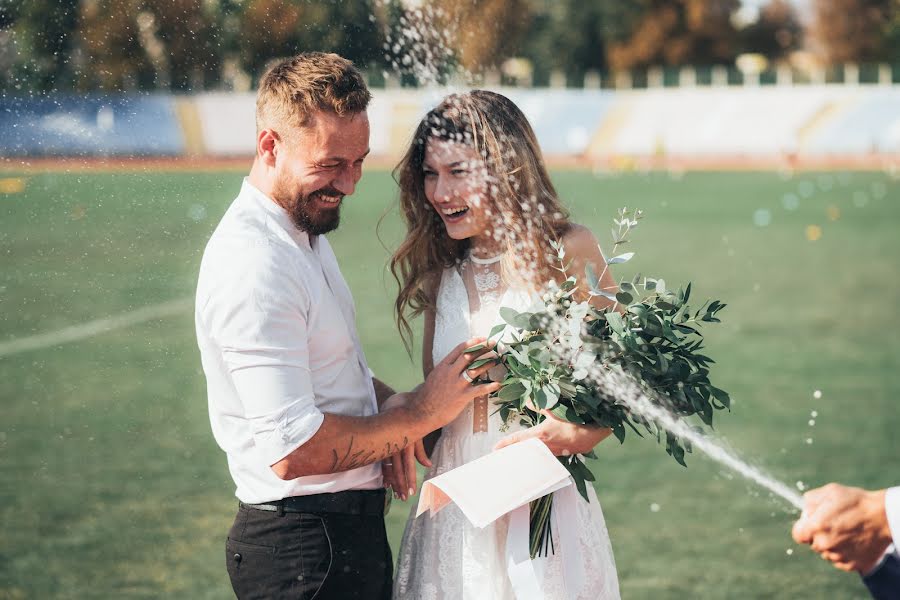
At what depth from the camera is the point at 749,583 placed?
4.84m

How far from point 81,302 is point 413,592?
1003 centimetres

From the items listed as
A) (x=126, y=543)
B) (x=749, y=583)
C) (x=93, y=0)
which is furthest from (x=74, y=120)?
(x=749, y=583)

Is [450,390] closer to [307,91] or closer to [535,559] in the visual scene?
[535,559]

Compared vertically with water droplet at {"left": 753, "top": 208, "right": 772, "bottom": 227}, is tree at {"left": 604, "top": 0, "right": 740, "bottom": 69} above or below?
above

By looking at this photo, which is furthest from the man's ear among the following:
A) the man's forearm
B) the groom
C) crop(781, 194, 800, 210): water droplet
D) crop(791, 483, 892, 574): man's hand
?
crop(781, 194, 800, 210): water droplet

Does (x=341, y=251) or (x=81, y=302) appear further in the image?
(x=341, y=251)

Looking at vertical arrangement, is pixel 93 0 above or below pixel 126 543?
above

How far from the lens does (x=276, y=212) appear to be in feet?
8.62

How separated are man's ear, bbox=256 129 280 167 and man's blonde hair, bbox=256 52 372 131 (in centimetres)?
2

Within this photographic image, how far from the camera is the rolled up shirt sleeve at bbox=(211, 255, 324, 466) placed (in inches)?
94.7

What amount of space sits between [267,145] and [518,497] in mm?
1134

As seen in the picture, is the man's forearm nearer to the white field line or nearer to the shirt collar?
the shirt collar

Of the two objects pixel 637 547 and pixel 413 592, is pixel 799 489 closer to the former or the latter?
pixel 637 547

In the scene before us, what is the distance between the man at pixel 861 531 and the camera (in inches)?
82.9
